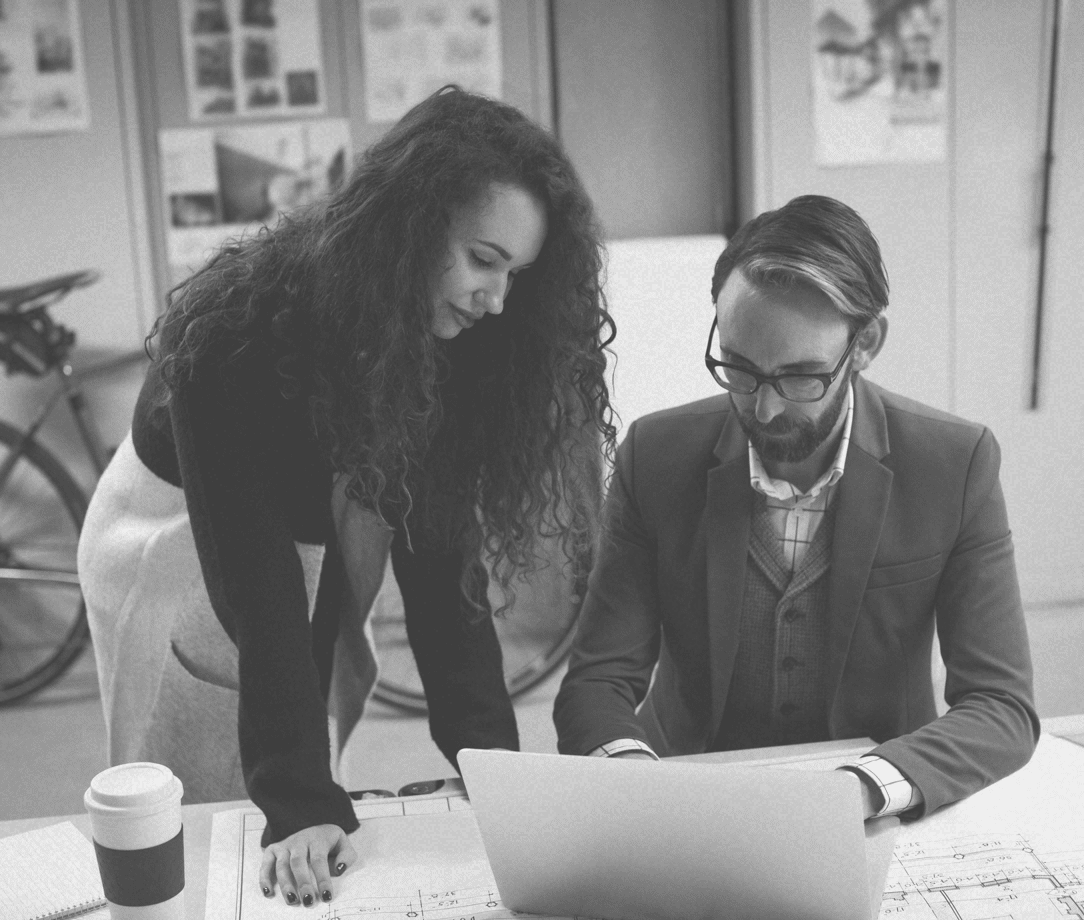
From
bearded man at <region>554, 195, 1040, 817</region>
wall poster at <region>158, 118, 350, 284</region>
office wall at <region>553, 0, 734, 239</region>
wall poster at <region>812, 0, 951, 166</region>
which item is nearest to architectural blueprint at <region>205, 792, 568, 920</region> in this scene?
bearded man at <region>554, 195, 1040, 817</region>

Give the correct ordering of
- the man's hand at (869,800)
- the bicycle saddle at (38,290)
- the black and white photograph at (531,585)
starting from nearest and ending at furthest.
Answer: the black and white photograph at (531,585) < the man's hand at (869,800) < the bicycle saddle at (38,290)

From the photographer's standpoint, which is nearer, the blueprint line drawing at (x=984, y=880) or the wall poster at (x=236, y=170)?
the blueprint line drawing at (x=984, y=880)

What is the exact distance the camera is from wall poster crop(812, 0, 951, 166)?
2.91 m

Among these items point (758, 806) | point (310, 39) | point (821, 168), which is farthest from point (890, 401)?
point (310, 39)

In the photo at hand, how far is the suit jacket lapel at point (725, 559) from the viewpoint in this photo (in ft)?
4.38

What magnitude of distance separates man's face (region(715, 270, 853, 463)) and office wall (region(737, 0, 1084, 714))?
5.86ft

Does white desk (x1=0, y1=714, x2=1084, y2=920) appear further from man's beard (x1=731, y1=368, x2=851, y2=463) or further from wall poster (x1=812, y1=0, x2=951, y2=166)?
wall poster (x1=812, y1=0, x2=951, y2=166)

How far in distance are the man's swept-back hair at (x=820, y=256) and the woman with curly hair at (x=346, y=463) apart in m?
0.18

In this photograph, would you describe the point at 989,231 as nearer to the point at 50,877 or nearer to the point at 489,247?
the point at 489,247

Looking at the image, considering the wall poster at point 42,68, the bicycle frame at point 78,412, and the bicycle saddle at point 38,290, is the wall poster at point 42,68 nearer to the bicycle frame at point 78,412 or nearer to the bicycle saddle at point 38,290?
the bicycle saddle at point 38,290

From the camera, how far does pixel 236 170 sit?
9.52ft

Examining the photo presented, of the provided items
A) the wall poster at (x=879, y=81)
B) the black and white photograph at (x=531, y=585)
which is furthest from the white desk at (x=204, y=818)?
the wall poster at (x=879, y=81)

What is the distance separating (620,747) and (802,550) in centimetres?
32

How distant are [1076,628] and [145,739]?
101 inches
